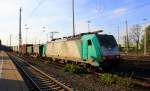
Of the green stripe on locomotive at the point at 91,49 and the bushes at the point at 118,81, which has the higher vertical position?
the green stripe on locomotive at the point at 91,49

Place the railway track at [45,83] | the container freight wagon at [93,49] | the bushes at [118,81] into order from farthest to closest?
1. the container freight wagon at [93,49]
2. the bushes at [118,81]
3. the railway track at [45,83]

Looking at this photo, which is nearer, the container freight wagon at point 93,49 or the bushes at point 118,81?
the bushes at point 118,81

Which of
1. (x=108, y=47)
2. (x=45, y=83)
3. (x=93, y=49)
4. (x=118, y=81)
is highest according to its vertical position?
(x=108, y=47)

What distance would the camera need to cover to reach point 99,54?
22.8 metres

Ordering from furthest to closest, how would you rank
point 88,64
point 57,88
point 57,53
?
point 57,53, point 88,64, point 57,88

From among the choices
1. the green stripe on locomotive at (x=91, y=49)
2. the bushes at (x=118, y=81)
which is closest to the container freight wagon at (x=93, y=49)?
the green stripe on locomotive at (x=91, y=49)

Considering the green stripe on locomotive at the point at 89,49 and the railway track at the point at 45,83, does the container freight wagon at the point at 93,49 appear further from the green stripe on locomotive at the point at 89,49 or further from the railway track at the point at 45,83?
the railway track at the point at 45,83

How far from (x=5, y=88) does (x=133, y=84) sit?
6075mm

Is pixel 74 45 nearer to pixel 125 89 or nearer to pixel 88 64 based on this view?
pixel 88 64

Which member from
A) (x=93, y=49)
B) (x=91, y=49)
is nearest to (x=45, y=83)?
(x=93, y=49)

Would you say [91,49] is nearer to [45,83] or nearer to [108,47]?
[108,47]

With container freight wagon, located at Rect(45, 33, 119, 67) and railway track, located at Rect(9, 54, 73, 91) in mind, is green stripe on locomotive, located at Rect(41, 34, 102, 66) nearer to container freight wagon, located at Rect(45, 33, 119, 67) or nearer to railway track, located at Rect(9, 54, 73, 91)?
container freight wagon, located at Rect(45, 33, 119, 67)

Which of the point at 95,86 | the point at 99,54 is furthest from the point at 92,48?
the point at 95,86

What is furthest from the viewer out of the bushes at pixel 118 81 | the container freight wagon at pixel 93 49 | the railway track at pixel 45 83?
the container freight wagon at pixel 93 49
